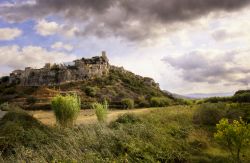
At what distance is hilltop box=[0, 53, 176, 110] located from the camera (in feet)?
170

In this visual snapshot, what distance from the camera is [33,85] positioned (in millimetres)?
66188

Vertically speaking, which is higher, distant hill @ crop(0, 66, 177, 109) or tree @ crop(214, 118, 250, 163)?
distant hill @ crop(0, 66, 177, 109)

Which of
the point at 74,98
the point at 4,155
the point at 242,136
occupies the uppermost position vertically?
the point at 74,98

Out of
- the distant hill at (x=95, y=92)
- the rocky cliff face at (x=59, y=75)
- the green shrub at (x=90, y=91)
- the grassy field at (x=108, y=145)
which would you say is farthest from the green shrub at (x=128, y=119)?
the rocky cliff face at (x=59, y=75)

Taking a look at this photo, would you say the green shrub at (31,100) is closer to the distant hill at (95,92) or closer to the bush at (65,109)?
the distant hill at (95,92)

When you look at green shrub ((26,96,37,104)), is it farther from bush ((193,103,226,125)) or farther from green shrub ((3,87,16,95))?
bush ((193,103,226,125))

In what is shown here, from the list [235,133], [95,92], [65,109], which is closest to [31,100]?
[95,92]

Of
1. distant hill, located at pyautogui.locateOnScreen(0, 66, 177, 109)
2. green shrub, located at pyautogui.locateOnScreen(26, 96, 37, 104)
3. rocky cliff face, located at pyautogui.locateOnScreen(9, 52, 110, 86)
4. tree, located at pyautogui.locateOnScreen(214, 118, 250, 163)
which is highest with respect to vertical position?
rocky cliff face, located at pyautogui.locateOnScreen(9, 52, 110, 86)

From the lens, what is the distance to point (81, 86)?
6094 centimetres

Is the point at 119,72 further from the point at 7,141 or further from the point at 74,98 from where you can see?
the point at 7,141

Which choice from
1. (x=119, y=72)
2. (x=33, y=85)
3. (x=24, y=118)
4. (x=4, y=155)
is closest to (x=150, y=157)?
(x=4, y=155)

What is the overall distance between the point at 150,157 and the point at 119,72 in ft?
215

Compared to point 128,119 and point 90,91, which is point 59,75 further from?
point 128,119

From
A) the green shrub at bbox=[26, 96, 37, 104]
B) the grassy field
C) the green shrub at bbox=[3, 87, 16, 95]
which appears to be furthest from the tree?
the green shrub at bbox=[3, 87, 16, 95]
